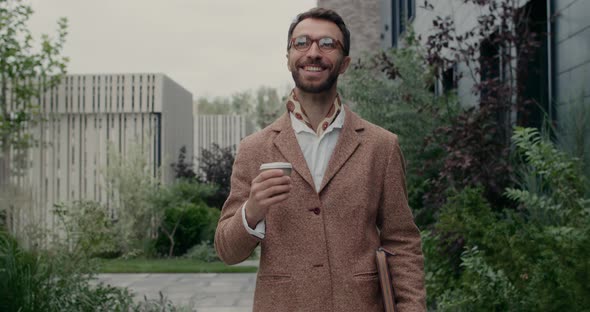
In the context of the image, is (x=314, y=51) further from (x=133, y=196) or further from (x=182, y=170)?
(x=182, y=170)

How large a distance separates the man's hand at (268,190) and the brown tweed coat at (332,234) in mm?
98

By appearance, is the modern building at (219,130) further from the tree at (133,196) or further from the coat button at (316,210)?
the coat button at (316,210)

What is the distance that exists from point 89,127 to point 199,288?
6871 millimetres

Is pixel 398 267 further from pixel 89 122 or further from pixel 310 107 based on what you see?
pixel 89 122

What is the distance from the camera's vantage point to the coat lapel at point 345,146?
213cm

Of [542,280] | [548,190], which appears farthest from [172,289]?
[542,280]

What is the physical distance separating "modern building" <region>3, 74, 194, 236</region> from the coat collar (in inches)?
482

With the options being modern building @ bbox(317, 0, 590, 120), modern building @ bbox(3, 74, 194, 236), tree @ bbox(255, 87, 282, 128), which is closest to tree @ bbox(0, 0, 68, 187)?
modern building @ bbox(3, 74, 194, 236)

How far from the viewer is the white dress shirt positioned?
218 cm

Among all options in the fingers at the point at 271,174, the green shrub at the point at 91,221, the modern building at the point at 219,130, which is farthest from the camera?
the modern building at the point at 219,130

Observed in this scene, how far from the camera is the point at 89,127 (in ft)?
48.0

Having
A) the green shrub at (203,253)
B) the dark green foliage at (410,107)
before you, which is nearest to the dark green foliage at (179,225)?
the green shrub at (203,253)

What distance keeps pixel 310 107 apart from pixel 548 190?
12.4 ft

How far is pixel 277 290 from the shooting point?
2.08 metres
